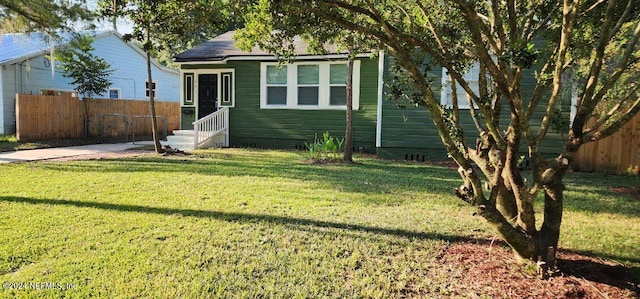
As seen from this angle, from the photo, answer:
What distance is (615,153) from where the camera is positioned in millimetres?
9312

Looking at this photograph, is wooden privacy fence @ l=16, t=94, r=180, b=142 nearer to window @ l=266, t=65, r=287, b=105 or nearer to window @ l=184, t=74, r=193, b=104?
window @ l=184, t=74, r=193, b=104

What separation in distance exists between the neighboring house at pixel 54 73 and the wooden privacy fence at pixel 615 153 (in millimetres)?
12913

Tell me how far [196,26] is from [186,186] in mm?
3112

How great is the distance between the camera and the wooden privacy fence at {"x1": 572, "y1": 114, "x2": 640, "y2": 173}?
907 cm

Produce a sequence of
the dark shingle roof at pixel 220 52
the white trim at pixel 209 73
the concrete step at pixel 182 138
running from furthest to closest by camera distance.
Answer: the white trim at pixel 209 73, the concrete step at pixel 182 138, the dark shingle roof at pixel 220 52

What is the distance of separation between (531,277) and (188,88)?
1342cm

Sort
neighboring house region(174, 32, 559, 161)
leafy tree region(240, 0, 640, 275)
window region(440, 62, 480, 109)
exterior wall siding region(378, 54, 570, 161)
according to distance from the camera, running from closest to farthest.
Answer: leafy tree region(240, 0, 640, 275), window region(440, 62, 480, 109), exterior wall siding region(378, 54, 570, 161), neighboring house region(174, 32, 559, 161)

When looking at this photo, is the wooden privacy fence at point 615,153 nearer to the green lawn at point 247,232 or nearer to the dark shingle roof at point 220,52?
the green lawn at point 247,232

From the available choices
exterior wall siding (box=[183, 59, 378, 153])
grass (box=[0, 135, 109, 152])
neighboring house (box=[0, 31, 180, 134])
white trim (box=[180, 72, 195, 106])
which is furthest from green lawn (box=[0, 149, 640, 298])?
white trim (box=[180, 72, 195, 106])

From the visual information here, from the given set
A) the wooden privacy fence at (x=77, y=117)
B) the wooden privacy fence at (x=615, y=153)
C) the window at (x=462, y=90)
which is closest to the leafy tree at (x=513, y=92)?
the window at (x=462, y=90)

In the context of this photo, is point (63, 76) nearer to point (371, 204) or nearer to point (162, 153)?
point (162, 153)

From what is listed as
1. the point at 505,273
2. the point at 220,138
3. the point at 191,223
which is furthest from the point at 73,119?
the point at 505,273

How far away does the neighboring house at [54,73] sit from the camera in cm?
1579

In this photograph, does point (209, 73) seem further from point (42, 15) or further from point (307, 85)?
point (42, 15)
